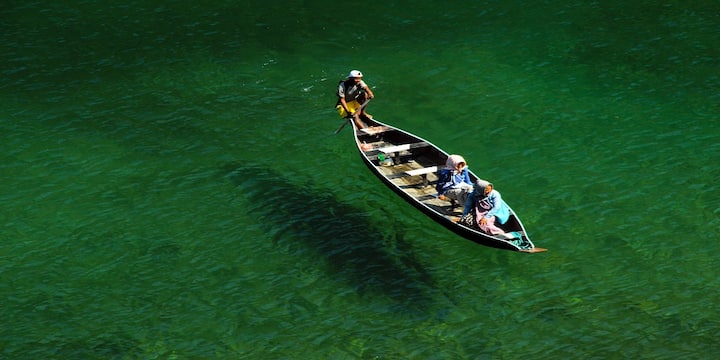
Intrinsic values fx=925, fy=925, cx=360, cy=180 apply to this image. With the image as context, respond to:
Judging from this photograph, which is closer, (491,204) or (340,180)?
(491,204)

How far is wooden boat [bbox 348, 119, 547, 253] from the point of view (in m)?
25.8

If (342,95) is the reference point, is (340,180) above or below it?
below

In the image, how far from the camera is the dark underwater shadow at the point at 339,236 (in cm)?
2736

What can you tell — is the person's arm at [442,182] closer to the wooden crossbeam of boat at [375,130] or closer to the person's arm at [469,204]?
the person's arm at [469,204]

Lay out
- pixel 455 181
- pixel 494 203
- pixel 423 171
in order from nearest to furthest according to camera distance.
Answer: pixel 494 203 < pixel 455 181 < pixel 423 171

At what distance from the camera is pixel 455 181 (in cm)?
2781

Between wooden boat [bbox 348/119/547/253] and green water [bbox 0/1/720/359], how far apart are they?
133cm

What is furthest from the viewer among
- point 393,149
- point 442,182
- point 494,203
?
point 393,149

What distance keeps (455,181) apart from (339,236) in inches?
173

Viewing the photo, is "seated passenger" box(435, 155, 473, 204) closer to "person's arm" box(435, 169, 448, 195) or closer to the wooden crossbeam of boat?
"person's arm" box(435, 169, 448, 195)

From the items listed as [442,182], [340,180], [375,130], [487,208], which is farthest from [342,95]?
[487,208]

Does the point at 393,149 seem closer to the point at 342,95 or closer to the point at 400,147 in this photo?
the point at 400,147

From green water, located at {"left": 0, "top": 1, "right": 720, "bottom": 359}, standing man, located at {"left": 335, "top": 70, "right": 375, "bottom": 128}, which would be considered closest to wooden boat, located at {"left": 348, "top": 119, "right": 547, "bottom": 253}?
standing man, located at {"left": 335, "top": 70, "right": 375, "bottom": 128}

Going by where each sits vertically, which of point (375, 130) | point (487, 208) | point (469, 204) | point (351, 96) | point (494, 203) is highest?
point (351, 96)
